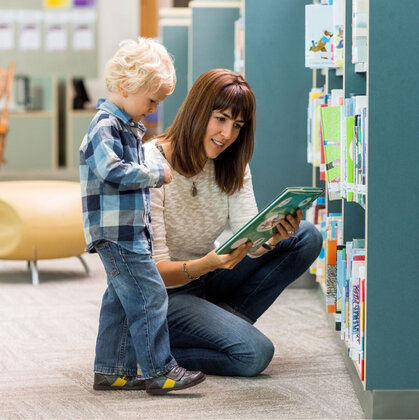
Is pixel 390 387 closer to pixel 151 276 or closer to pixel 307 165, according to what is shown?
pixel 151 276

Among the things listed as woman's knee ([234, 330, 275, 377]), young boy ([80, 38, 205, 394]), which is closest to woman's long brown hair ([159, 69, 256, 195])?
young boy ([80, 38, 205, 394])

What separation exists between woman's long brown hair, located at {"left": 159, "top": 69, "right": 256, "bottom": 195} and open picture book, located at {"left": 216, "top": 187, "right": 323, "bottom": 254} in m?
0.24

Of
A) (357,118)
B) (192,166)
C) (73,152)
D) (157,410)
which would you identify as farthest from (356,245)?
(73,152)

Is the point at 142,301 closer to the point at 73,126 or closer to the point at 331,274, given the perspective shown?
the point at 331,274

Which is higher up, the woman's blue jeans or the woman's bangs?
the woman's bangs

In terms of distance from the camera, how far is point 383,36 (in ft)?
5.68

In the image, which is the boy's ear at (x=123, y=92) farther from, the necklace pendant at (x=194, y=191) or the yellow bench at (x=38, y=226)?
the yellow bench at (x=38, y=226)

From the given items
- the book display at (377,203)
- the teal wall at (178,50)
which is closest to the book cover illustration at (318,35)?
the book display at (377,203)

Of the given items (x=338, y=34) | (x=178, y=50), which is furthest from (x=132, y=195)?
(x=178, y=50)

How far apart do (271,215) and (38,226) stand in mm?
1779

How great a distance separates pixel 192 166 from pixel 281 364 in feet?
2.05

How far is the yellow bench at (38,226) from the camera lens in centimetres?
353

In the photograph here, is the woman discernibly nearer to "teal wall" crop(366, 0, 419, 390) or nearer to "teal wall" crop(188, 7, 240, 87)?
"teal wall" crop(366, 0, 419, 390)

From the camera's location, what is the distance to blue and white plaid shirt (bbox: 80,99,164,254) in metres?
1.91
